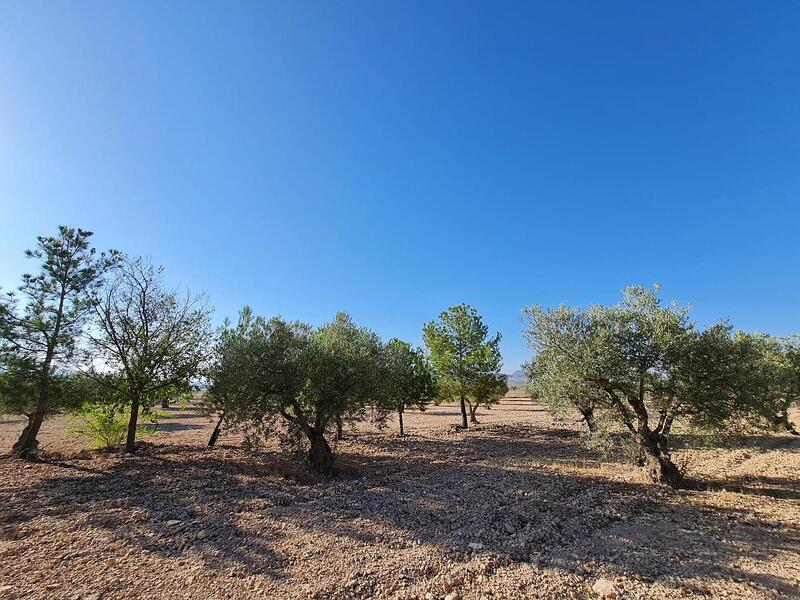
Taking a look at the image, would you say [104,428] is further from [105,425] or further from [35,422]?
[35,422]

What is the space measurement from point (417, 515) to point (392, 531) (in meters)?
1.46

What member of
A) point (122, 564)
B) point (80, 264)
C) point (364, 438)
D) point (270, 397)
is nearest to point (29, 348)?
point (80, 264)

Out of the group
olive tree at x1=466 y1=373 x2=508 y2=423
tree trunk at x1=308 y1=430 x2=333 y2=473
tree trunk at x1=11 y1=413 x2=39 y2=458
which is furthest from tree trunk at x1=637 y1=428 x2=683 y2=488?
tree trunk at x1=11 y1=413 x2=39 y2=458

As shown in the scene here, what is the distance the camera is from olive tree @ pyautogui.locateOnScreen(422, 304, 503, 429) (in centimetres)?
3356

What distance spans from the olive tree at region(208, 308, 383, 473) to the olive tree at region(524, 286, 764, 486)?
8886mm

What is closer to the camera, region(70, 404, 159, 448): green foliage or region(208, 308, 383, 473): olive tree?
region(208, 308, 383, 473): olive tree

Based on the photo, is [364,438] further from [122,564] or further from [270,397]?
[122,564]

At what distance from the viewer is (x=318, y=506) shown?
11.6 m

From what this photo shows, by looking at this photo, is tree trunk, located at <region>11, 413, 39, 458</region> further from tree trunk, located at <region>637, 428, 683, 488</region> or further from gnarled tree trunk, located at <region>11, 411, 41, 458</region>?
tree trunk, located at <region>637, 428, 683, 488</region>

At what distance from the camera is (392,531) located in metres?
9.60

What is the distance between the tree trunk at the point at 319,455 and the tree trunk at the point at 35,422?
46.2 ft

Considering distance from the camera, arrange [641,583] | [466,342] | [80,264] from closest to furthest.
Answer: [641,583] → [80,264] → [466,342]

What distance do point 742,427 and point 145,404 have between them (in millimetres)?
28133

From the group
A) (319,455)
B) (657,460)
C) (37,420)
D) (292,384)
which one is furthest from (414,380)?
(37,420)
